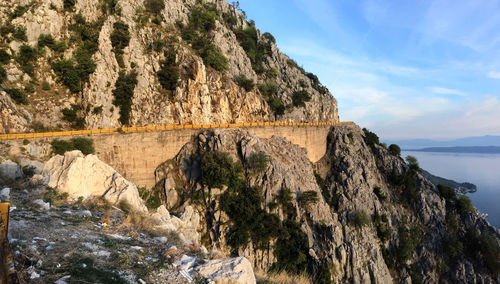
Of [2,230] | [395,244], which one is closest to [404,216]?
[395,244]

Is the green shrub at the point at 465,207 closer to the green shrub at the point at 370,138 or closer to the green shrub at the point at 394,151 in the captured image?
the green shrub at the point at 394,151

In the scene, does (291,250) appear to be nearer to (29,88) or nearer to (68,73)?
(68,73)

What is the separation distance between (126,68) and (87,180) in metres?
23.4

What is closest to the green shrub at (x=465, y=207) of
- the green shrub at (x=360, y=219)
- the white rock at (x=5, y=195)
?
the green shrub at (x=360, y=219)

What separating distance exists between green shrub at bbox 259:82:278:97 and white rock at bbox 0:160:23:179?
34390 mm

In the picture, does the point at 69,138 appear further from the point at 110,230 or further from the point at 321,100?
the point at 321,100

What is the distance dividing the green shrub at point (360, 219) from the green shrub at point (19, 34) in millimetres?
44270

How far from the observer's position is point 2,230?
3195mm

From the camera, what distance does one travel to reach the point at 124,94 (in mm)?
28562

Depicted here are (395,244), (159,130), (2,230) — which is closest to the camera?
(2,230)

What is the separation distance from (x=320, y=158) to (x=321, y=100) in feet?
59.0

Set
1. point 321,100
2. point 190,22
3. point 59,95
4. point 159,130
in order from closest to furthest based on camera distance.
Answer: point 159,130 < point 59,95 < point 190,22 < point 321,100

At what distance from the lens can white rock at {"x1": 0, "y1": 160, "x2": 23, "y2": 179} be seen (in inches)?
441

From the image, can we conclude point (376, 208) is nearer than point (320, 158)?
Yes
